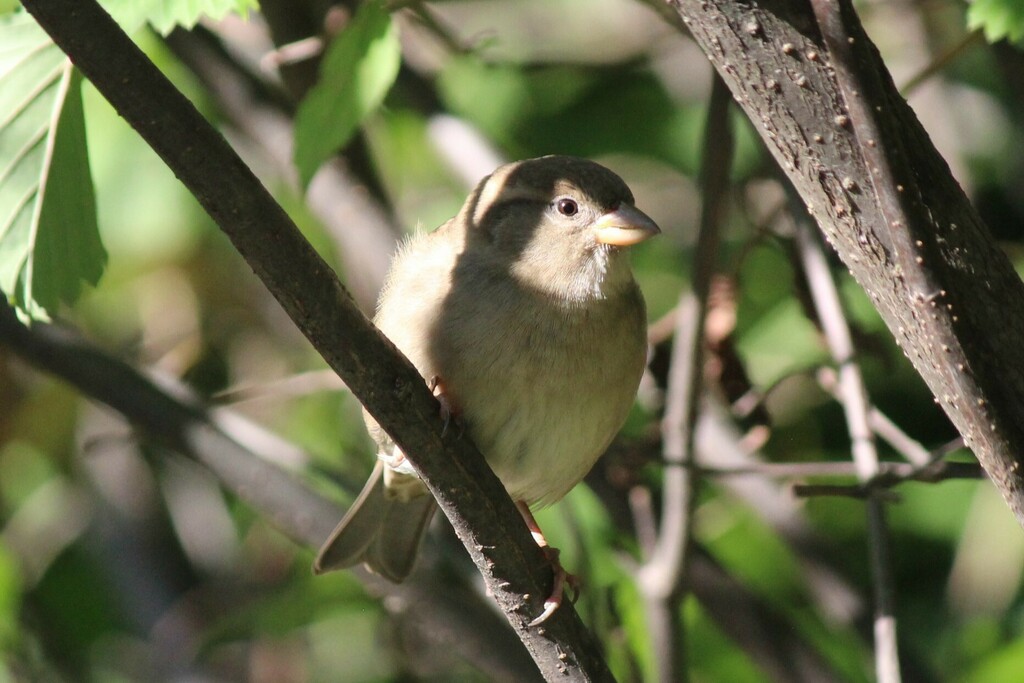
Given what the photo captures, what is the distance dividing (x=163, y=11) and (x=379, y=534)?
155 centimetres

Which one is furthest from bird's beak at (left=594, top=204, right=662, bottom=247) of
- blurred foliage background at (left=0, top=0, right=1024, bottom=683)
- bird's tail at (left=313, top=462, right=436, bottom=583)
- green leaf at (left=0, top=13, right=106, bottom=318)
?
green leaf at (left=0, top=13, right=106, bottom=318)

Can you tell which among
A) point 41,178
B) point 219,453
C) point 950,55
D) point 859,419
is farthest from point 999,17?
point 219,453

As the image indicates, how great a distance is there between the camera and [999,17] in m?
2.23

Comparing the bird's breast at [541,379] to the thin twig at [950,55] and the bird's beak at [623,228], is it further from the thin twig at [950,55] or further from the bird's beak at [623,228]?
the thin twig at [950,55]

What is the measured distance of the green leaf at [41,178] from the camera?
244 centimetres

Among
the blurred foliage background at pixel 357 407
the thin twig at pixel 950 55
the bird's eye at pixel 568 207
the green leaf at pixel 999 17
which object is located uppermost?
the green leaf at pixel 999 17

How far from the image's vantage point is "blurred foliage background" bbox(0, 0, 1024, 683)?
3.74m

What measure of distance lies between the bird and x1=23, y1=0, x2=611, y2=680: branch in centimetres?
27

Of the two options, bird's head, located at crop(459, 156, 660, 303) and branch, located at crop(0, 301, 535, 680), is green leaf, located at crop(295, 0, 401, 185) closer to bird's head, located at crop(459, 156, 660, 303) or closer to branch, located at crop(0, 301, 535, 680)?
bird's head, located at crop(459, 156, 660, 303)

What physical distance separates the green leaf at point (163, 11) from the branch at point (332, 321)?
25.2 inches

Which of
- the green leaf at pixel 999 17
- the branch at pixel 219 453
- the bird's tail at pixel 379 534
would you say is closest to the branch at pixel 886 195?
the green leaf at pixel 999 17

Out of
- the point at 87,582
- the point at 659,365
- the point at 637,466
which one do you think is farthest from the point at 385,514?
the point at 87,582

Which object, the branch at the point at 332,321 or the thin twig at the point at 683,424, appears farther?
the thin twig at the point at 683,424

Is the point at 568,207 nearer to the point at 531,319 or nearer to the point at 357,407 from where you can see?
the point at 531,319
